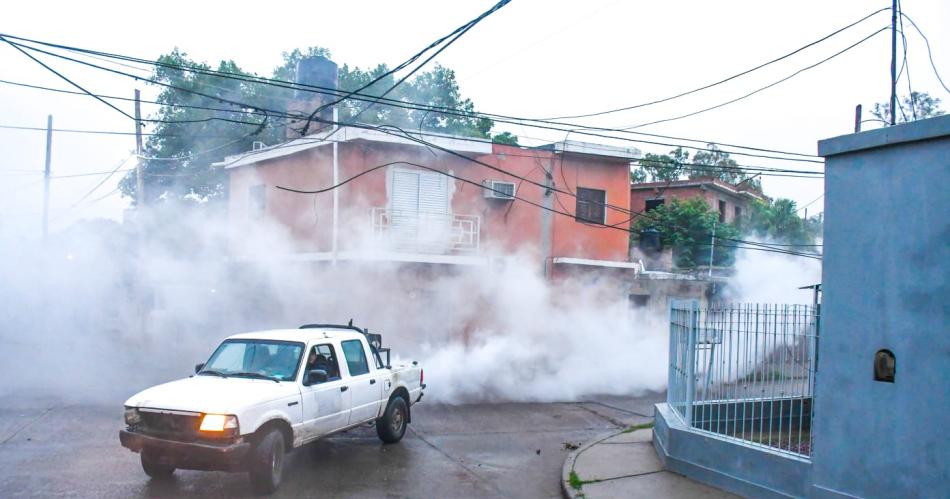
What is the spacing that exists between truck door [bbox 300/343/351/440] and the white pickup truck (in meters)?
0.01

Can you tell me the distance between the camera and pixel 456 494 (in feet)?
26.8

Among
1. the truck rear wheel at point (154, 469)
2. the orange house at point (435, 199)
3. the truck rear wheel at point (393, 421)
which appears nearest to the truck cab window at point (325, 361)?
the truck rear wheel at point (393, 421)

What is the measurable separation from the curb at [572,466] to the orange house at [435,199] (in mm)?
8945

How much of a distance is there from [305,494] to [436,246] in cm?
1251

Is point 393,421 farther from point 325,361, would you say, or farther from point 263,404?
point 263,404

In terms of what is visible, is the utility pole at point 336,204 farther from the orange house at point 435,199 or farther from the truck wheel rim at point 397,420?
the truck wheel rim at point 397,420

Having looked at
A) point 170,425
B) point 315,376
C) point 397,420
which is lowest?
point 397,420

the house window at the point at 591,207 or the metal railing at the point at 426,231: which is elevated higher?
the house window at the point at 591,207

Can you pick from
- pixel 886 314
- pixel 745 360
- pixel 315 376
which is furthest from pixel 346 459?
pixel 886 314

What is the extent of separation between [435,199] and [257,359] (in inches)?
466

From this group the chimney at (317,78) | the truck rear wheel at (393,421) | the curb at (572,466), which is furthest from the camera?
the chimney at (317,78)

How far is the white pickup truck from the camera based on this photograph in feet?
24.0

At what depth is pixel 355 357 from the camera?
10.1 metres

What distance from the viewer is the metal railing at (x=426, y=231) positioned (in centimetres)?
1952
